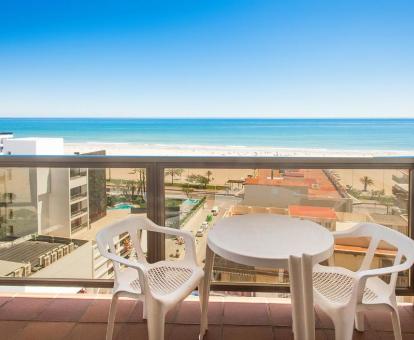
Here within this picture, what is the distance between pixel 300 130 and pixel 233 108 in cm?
464

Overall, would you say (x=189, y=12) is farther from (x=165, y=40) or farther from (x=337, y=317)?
(x=337, y=317)

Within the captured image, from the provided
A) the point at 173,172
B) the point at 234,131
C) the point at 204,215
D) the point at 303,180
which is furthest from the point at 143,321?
the point at 234,131

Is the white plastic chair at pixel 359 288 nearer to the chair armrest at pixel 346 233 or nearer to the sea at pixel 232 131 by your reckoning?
the chair armrest at pixel 346 233

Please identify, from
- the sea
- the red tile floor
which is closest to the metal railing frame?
the red tile floor

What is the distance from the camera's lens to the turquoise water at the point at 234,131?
21656mm

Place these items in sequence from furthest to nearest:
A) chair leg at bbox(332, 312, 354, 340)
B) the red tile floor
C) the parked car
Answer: the parked car, the red tile floor, chair leg at bbox(332, 312, 354, 340)

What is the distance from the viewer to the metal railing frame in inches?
95.0

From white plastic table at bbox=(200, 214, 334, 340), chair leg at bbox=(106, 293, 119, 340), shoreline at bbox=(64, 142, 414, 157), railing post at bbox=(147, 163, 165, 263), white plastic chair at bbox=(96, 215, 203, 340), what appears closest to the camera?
white plastic table at bbox=(200, 214, 334, 340)

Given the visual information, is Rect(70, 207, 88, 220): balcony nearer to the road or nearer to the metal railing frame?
the metal railing frame

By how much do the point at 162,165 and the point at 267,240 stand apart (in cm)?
110

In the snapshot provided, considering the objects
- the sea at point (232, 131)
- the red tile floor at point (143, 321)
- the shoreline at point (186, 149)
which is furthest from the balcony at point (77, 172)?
the sea at point (232, 131)

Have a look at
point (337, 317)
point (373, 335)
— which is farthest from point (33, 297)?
point (373, 335)

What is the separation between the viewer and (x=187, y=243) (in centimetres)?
206

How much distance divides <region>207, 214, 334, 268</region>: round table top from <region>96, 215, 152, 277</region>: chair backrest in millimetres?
512
